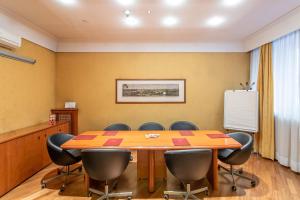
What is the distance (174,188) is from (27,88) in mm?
3345

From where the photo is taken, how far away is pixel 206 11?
10.8 feet

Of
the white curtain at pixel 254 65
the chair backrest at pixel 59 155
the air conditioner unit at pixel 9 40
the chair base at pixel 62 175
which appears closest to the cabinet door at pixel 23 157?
the chair base at pixel 62 175

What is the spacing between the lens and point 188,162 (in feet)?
8.04

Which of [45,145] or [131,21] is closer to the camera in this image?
[131,21]

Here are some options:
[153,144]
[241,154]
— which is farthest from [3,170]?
[241,154]

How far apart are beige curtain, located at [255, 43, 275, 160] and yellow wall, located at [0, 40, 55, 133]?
4927 mm

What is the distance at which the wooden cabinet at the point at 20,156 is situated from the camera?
9.37 feet

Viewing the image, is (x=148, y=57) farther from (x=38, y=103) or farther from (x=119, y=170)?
(x=119, y=170)

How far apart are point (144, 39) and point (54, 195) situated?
3.69 metres

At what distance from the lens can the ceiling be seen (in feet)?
10.00

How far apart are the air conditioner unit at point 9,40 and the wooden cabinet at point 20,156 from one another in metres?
1.48

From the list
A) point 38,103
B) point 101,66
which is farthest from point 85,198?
point 101,66

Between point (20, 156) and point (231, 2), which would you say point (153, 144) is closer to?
point (20, 156)

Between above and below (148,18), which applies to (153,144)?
below
